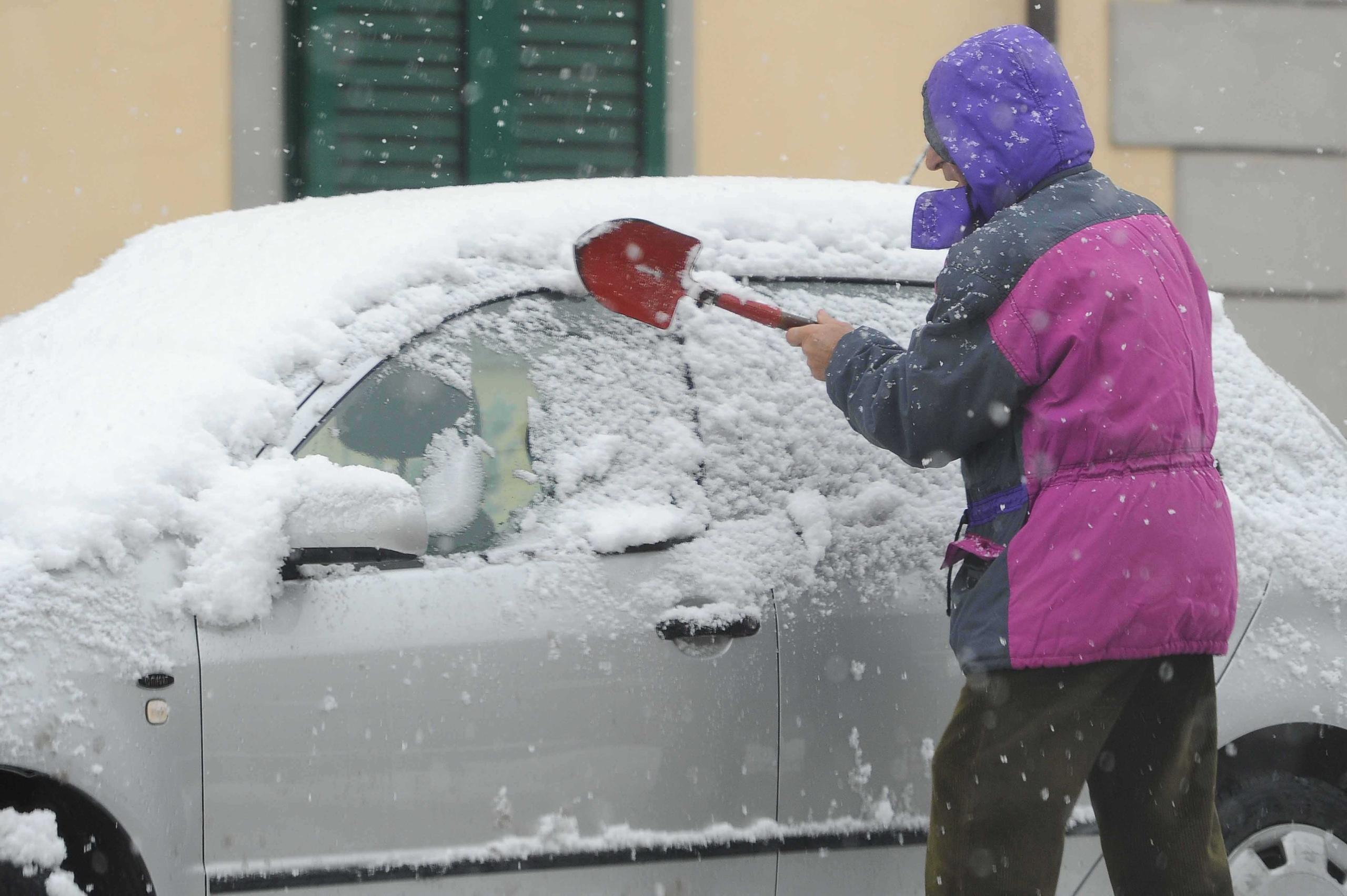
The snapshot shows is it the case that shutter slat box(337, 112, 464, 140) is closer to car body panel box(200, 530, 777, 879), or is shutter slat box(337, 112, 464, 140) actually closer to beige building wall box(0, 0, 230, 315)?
beige building wall box(0, 0, 230, 315)

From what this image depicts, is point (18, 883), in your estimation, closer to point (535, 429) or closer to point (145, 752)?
point (145, 752)

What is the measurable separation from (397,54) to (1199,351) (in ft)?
17.0

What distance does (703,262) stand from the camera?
2.79 metres

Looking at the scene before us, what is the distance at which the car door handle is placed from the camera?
2.52 meters

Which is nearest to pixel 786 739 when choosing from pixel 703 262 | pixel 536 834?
pixel 536 834

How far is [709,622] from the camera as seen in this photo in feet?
8.31

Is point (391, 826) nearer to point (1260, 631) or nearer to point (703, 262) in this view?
point (703, 262)

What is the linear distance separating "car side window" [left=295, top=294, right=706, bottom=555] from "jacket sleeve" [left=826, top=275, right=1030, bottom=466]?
0.48 m

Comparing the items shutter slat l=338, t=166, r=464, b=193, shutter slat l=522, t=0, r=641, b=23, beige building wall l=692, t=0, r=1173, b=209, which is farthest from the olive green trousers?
shutter slat l=522, t=0, r=641, b=23

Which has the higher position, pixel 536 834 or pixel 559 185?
pixel 559 185

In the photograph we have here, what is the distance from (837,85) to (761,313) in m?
4.50

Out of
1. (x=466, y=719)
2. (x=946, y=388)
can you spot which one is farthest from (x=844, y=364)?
(x=466, y=719)

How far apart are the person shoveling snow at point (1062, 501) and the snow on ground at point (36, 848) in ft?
4.16

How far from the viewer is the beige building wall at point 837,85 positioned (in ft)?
22.1
